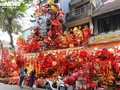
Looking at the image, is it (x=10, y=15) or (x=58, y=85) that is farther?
(x=10, y=15)

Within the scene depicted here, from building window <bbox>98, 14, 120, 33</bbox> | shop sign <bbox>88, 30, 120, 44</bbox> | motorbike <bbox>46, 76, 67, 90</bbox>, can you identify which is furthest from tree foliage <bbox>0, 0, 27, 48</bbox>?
motorbike <bbox>46, 76, 67, 90</bbox>

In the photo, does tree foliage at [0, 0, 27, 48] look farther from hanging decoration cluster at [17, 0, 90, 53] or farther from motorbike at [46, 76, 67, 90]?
motorbike at [46, 76, 67, 90]

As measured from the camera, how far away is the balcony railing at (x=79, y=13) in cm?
2545

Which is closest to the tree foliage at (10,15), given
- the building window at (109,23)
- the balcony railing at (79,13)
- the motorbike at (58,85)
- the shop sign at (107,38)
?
the balcony railing at (79,13)

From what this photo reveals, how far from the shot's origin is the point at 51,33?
2600cm

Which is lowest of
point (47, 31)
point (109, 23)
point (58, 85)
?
point (58, 85)

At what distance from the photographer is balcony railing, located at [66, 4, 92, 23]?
83.5 feet

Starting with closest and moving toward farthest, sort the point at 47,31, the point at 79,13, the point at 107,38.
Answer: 1. the point at 107,38
2. the point at 47,31
3. the point at 79,13

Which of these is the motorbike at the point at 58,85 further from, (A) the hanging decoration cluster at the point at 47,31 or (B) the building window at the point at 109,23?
(A) the hanging decoration cluster at the point at 47,31

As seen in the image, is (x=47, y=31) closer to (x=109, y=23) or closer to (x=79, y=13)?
(x=79, y=13)

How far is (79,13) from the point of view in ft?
90.0

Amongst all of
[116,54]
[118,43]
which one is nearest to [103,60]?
[116,54]

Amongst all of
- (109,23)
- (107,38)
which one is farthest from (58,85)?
(109,23)

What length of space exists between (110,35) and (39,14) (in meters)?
11.1
